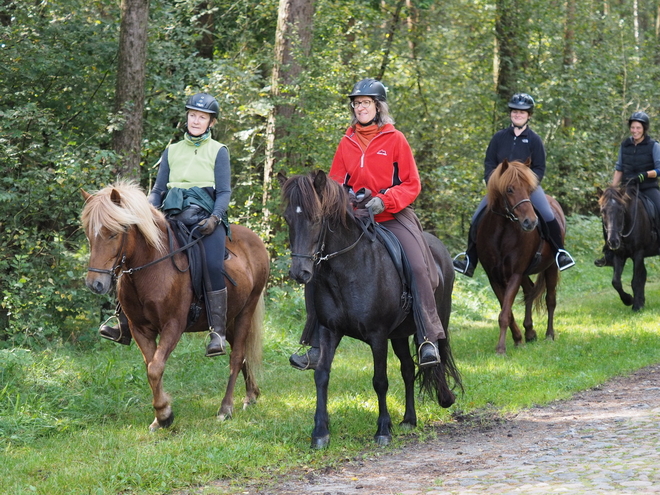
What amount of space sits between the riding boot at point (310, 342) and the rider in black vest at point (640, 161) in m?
8.76

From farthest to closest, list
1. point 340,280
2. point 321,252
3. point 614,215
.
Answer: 1. point 614,215
2. point 340,280
3. point 321,252

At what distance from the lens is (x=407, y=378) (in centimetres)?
715

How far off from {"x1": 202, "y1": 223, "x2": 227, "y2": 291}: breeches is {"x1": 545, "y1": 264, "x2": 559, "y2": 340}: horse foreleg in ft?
19.5

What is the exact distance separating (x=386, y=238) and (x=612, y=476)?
8.54 ft

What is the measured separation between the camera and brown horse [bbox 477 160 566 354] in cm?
990

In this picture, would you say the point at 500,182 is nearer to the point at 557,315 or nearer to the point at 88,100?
the point at 557,315

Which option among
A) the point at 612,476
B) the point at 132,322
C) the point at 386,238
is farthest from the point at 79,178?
the point at 612,476

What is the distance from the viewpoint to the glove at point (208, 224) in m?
Answer: 7.09

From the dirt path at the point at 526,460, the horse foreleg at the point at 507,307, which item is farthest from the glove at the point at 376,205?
the horse foreleg at the point at 507,307

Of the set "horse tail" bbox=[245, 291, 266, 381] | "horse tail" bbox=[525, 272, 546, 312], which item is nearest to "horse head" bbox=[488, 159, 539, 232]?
"horse tail" bbox=[525, 272, 546, 312]

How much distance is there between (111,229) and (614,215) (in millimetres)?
9549

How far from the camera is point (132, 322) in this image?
6938mm

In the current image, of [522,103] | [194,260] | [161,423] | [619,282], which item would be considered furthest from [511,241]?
[161,423]

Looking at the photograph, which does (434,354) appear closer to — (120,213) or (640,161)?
(120,213)
